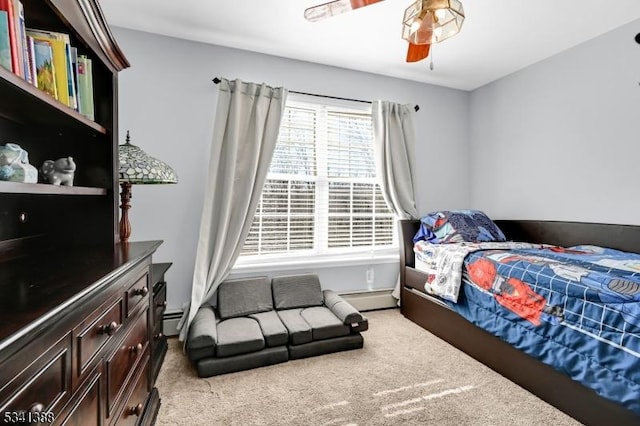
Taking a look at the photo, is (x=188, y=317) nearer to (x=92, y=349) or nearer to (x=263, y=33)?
(x=92, y=349)

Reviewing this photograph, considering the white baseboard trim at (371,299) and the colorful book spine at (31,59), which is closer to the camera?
the colorful book spine at (31,59)

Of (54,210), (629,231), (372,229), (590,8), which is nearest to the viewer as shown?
(54,210)

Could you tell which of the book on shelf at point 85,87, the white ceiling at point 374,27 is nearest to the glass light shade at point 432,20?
the white ceiling at point 374,27

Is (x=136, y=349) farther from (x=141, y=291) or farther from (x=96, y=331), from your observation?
(x=96, y=331)

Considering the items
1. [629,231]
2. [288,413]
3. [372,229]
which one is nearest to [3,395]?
[288,413]

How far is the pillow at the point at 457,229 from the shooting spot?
2.78 meters

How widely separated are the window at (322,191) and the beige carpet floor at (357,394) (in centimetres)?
115

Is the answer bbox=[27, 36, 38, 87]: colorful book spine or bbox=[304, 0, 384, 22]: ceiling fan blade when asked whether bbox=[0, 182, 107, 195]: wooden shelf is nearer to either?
bbox=[27, 36, 38, 87]: colorful book spine

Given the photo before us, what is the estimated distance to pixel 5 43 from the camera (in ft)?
2.73

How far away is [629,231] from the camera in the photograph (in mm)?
2258

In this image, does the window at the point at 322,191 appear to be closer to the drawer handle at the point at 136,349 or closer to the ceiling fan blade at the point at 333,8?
the ceiling fan blade at the point at 333,8

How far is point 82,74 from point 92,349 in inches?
43.5

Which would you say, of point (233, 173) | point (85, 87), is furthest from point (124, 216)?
point (233, 173)

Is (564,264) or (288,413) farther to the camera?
(564,264)
